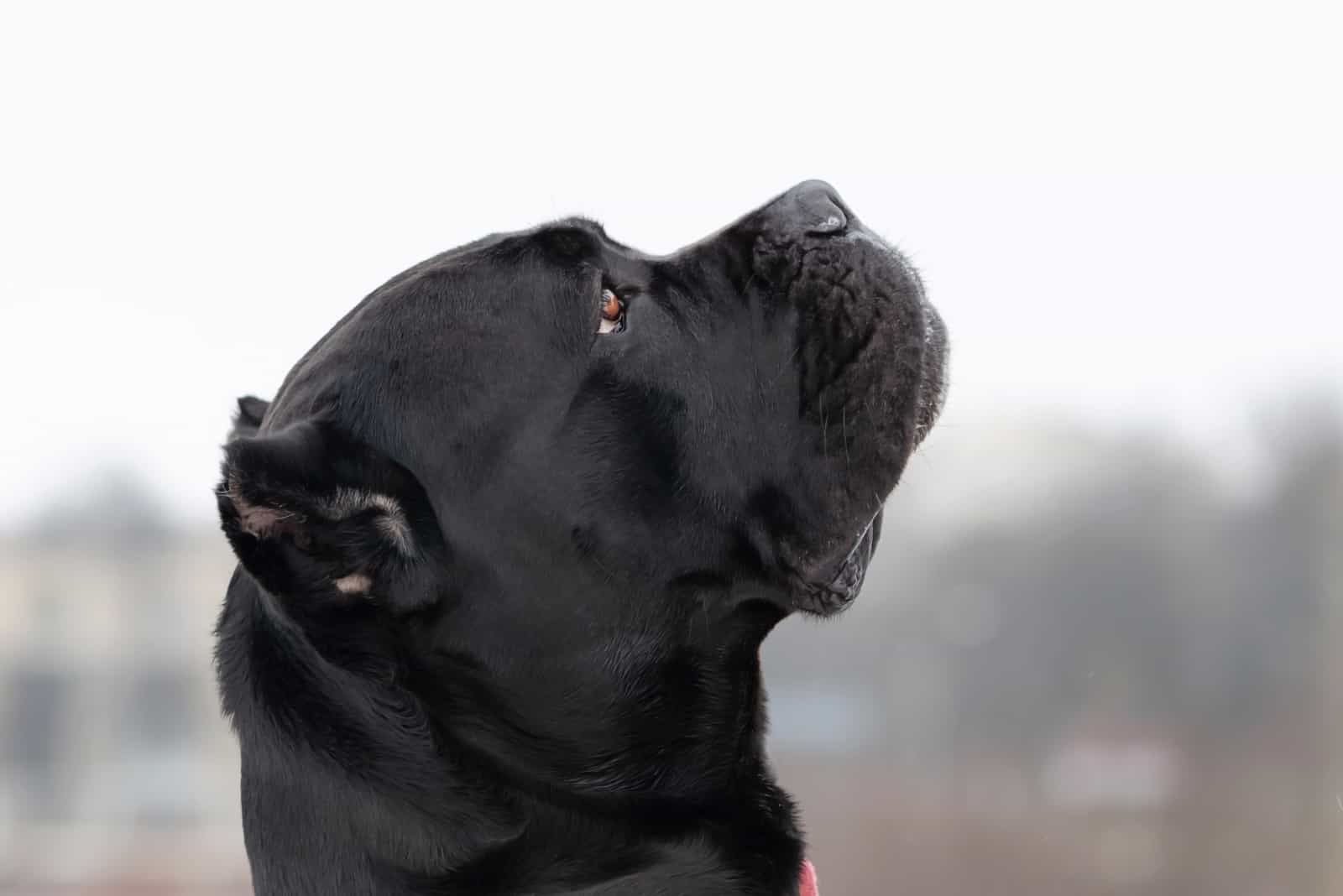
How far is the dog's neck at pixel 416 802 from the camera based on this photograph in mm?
1479

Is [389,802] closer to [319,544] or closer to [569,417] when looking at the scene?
[319,544]

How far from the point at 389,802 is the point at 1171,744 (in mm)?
5602

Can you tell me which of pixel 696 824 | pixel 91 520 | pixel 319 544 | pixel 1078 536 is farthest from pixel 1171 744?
pixel 319 544

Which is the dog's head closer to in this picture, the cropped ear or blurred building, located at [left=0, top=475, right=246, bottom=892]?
the cropped ear

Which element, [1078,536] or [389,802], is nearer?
[389,802]

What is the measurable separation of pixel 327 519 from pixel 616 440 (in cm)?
37

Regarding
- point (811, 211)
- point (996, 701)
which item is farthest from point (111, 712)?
point (811, 211)

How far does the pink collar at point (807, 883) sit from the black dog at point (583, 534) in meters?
0.03

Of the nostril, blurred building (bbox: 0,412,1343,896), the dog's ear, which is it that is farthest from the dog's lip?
blurred building (bbox: 0,412,1343,896)

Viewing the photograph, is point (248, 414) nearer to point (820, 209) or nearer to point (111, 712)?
point (820, 209)

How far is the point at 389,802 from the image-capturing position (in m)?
1.49

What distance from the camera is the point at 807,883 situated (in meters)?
1.68

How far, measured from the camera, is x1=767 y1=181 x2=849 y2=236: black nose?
1.69 meters

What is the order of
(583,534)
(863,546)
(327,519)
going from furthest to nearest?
1. (863,546)
2. (583,534)
3. (327,519)
